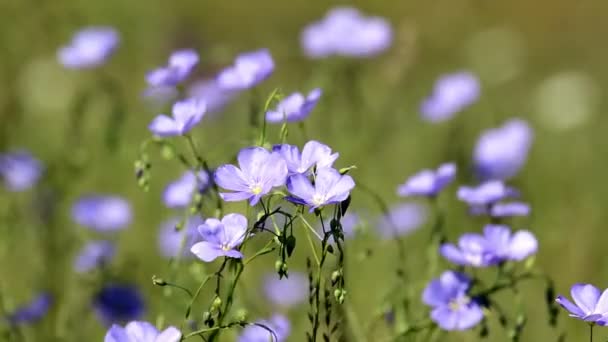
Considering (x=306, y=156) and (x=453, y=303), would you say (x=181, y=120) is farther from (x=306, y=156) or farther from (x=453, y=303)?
(x=453, y=303)

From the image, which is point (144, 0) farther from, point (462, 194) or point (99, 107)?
point (462, 194)

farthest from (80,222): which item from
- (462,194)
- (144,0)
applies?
(144,0)

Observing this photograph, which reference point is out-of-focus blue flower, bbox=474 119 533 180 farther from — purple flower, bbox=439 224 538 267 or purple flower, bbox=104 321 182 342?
purple flower, bbox=104 321 182 342

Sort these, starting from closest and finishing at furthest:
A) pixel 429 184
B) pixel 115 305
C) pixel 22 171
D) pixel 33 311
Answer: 1. pixel 429 184
2. pixel 33 311
3. pixel 115 305
4. pixel 22 171

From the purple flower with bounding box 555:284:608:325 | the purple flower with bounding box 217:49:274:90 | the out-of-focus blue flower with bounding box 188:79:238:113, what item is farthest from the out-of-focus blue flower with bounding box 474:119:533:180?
the purple flower with bounding box 555:284:608:325

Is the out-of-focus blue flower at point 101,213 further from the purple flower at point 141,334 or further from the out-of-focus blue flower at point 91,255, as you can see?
the purple flower at point 141,334

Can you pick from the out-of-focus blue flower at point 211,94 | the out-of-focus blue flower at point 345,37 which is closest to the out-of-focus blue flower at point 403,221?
the out-of-focus blue flower at point 345,37

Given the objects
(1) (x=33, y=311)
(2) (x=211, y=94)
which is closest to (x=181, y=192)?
(1) (x=33, y=311)
